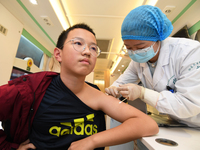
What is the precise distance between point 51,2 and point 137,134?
3136 millimetres

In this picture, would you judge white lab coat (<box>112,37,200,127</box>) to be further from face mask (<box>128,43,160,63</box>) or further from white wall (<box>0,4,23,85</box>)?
white wall (<box>0,4,23,85</box>)

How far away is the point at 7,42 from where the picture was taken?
103 inches

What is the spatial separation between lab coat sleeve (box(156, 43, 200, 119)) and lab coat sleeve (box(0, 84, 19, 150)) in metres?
1.10

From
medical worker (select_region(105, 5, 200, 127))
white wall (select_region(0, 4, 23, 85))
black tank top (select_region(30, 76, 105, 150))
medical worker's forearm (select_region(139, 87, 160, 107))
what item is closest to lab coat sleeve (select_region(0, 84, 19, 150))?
black tank top (select_region(30, 76, 105, 150))

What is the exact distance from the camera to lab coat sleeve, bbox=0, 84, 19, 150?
2.35ft

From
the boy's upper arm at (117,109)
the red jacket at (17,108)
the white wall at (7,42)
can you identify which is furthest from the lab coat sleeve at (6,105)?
the white wall at (7,42)

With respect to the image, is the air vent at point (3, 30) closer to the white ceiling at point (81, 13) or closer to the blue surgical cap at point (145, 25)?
the white ceiling at point (81, 13)

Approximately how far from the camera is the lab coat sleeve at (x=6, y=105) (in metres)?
0.72

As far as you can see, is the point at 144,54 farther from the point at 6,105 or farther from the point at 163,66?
the point at 6,105

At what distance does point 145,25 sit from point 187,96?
2.39 feet

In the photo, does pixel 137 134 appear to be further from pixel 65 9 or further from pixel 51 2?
pixel 65 9

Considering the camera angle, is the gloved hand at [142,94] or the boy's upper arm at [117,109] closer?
the boy's upper arm at [117,109]

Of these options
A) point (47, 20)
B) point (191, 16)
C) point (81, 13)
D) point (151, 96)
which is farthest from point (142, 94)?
point (47, 20)

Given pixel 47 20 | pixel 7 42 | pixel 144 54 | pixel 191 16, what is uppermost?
pixel 47 20
